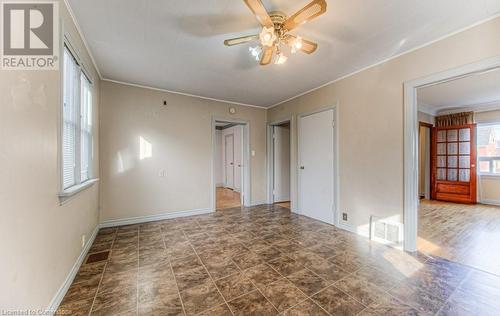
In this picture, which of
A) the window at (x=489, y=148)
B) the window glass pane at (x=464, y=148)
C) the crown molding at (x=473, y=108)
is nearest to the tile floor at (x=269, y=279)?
the window glass pane at (x=464, y=148)

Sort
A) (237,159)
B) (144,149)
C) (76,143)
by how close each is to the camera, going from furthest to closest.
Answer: (237,159) < (144,149) < (76,143)

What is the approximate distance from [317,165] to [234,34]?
8.70 feet

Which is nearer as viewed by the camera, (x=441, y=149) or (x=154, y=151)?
(x=154, y=151)

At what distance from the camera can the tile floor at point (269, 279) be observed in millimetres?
1598

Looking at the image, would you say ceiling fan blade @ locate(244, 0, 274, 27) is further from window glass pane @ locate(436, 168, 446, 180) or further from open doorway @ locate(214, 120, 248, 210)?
window glass pane @ locate(436, 168, 446, 180)

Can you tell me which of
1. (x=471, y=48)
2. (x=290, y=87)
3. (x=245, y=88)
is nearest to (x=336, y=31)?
(x=471, y=48)

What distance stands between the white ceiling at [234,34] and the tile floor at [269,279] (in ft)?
8.24

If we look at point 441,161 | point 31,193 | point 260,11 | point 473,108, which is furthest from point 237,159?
point 473,108

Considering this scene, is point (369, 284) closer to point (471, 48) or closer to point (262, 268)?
point (262, 268)

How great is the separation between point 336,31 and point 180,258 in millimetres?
3085

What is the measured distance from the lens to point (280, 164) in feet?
17.4

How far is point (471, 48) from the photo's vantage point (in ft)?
6.70

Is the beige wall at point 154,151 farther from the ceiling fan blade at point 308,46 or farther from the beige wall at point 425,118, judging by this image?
the beige wall at point 425,118

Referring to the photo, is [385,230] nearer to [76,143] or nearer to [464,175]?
[76,143]
